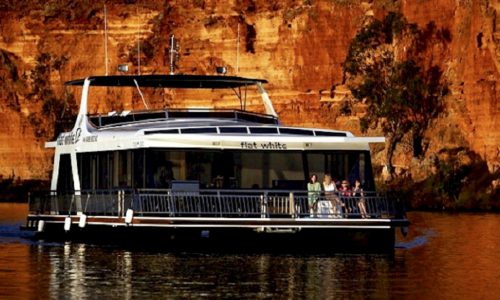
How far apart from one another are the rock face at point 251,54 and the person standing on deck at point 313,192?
36918 millimetres

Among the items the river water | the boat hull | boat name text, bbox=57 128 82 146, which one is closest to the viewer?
the river water

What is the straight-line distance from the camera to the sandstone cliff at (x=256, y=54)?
72.2 m

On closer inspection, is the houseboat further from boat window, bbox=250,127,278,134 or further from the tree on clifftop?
the tree on clifftop

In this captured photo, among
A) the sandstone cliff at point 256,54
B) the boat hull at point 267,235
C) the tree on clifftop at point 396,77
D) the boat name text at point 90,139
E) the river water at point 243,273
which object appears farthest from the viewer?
the tree on clifftop at point 396,77

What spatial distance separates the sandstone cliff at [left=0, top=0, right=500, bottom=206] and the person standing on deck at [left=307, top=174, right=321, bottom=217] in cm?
3718

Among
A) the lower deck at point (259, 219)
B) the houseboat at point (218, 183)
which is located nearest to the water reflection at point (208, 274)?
the lower deck at point (259, 219)

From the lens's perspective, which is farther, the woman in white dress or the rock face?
the rock face

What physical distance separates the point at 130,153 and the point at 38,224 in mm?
5667

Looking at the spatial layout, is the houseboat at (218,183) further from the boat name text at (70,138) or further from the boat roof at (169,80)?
the boat name text at (70,138)

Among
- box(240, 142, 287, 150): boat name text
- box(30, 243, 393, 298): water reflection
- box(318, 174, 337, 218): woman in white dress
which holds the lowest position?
box(30, 243, 393, 298): water reflection

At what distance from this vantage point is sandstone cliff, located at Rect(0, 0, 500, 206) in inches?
2844

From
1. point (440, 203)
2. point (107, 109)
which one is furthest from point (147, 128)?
point (107, 109)

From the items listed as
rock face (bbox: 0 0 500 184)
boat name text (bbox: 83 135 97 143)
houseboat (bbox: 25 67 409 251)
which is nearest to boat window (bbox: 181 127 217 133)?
houseboat (bbox: 25 67 409 251)

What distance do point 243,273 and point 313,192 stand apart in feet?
13.2
